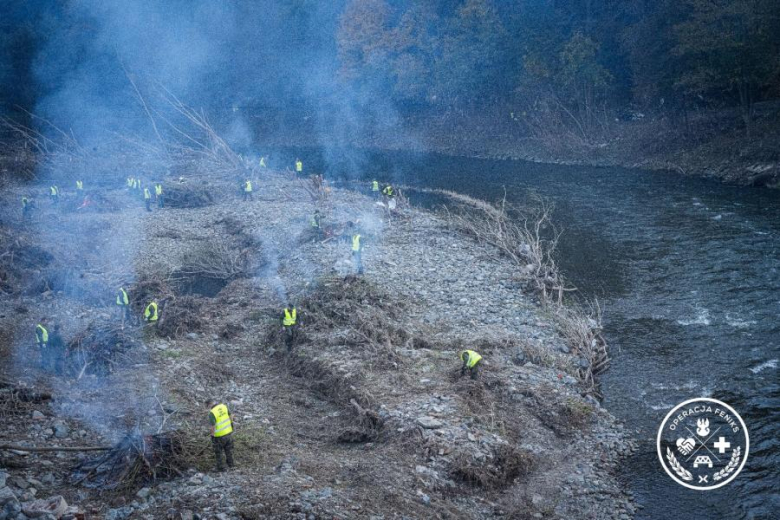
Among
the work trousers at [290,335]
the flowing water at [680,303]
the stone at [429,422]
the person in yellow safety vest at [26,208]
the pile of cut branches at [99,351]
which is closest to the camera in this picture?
the flowing water at [680,303]

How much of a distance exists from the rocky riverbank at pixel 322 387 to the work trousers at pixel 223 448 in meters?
0.23

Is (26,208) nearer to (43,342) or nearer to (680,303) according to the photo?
(43,342)

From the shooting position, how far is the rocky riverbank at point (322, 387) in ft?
27.0

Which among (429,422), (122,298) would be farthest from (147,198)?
(429,422)

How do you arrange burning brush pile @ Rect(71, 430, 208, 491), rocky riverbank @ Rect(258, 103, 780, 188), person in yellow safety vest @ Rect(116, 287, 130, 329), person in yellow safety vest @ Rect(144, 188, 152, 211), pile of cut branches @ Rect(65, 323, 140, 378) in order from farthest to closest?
rocky riverbank @ Rect(258, 103, 780, 188)
person in yellow safety vest @ Rect(144, 188, 152, 211)
person in yellow safety vest @ Rect(116, 287, 130, 329)
pile of cut branches @ Rect(65, 323, 140, 378)
burning brush pile @ Rect(71, 430, 208, 491)

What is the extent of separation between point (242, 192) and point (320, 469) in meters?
21.8

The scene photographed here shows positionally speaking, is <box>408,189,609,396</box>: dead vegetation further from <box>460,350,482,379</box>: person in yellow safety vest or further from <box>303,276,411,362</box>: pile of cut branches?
<box>303,276,411,362</box>: pile of cut branches

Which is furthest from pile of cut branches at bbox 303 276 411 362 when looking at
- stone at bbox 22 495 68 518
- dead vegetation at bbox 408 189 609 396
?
stone at bbox 22 495 68 518

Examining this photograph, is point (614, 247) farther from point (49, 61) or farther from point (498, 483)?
point (49, 61)

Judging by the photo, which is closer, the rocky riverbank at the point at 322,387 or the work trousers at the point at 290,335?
the rocky riverbank at the point at 322,387

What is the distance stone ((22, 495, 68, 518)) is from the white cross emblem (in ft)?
32.7

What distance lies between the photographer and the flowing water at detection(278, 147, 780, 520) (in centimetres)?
942

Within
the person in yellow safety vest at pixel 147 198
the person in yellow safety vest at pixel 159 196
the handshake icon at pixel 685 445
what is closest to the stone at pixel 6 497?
the handshake icon at pixel 685 445

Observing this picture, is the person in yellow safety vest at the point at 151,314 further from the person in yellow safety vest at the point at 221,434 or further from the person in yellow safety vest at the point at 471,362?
the person in yellow safety vest at the point at 471,362
